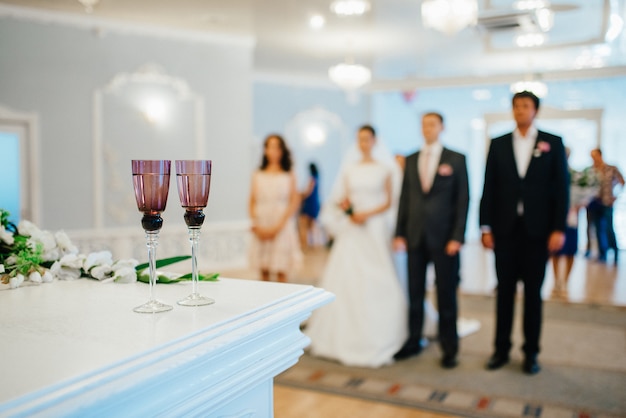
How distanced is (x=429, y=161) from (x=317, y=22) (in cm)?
334

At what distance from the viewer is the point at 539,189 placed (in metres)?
3.57

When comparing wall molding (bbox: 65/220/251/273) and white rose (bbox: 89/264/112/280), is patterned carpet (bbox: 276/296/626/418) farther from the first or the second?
wall molding (bbox: 65/220/251/273)

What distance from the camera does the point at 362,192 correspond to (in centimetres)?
421

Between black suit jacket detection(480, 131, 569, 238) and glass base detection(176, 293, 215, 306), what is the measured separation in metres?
2.80

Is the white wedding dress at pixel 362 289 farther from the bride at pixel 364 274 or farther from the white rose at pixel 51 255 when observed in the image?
the white rose at pixel 51 255

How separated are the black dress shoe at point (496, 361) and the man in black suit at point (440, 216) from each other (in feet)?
0.68

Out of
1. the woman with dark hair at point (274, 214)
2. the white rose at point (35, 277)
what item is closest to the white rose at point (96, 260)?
the white rose at point (35, 277)

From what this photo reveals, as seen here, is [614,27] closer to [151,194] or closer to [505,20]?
[505,20]

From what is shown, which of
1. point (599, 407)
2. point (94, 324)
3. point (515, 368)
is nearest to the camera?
point (94, 324)

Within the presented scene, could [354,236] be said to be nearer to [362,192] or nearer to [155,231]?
[362,192]

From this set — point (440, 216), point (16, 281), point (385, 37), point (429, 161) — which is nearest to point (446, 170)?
point (429, 161)

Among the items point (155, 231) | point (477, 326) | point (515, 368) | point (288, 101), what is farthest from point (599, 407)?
point (288, 101)

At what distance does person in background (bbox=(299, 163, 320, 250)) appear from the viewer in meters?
10.5

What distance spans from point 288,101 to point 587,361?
758 centimetres
